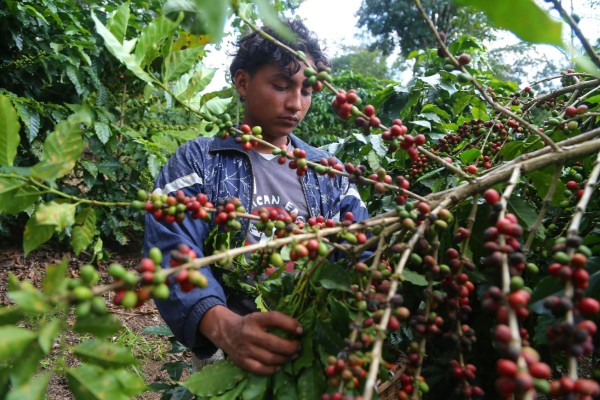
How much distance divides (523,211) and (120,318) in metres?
3.57

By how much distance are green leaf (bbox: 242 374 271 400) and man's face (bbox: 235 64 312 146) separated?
1.21 metres

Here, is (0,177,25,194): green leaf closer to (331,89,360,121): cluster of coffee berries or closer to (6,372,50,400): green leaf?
(6,372,50,400): green leaf

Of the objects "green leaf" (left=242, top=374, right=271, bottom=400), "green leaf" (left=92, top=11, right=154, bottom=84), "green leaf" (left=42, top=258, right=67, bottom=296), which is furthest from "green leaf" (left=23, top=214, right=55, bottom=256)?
"green leaf" (left=242, top=374, right=271, bottom=400)

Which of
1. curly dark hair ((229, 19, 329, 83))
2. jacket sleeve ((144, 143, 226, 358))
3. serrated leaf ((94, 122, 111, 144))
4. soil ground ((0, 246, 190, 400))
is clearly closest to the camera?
jacket sleeve ((144, 143, 226, 358))

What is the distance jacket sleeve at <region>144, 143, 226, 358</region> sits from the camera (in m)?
1.29

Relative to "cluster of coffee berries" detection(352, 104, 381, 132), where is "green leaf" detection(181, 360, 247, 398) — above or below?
below

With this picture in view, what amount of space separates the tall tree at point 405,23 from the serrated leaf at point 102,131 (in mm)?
13212

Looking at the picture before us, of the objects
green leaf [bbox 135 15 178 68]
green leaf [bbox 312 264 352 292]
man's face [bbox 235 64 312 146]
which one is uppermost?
man's face [bbox 235 64 312 146]

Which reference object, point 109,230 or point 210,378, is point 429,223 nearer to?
point 210,378

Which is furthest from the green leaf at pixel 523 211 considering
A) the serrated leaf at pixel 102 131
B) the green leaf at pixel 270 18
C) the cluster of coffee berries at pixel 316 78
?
the serrated leaf at pixel 102 131

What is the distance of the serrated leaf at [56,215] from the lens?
0.75 m

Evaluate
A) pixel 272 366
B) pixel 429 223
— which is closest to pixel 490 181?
pixel 429 223

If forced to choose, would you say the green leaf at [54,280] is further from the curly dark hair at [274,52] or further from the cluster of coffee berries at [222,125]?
the curly dark hair at [274,52]

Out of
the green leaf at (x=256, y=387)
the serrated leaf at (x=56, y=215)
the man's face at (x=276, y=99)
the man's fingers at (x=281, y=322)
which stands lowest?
the green leaf at (x=256, y=387)
